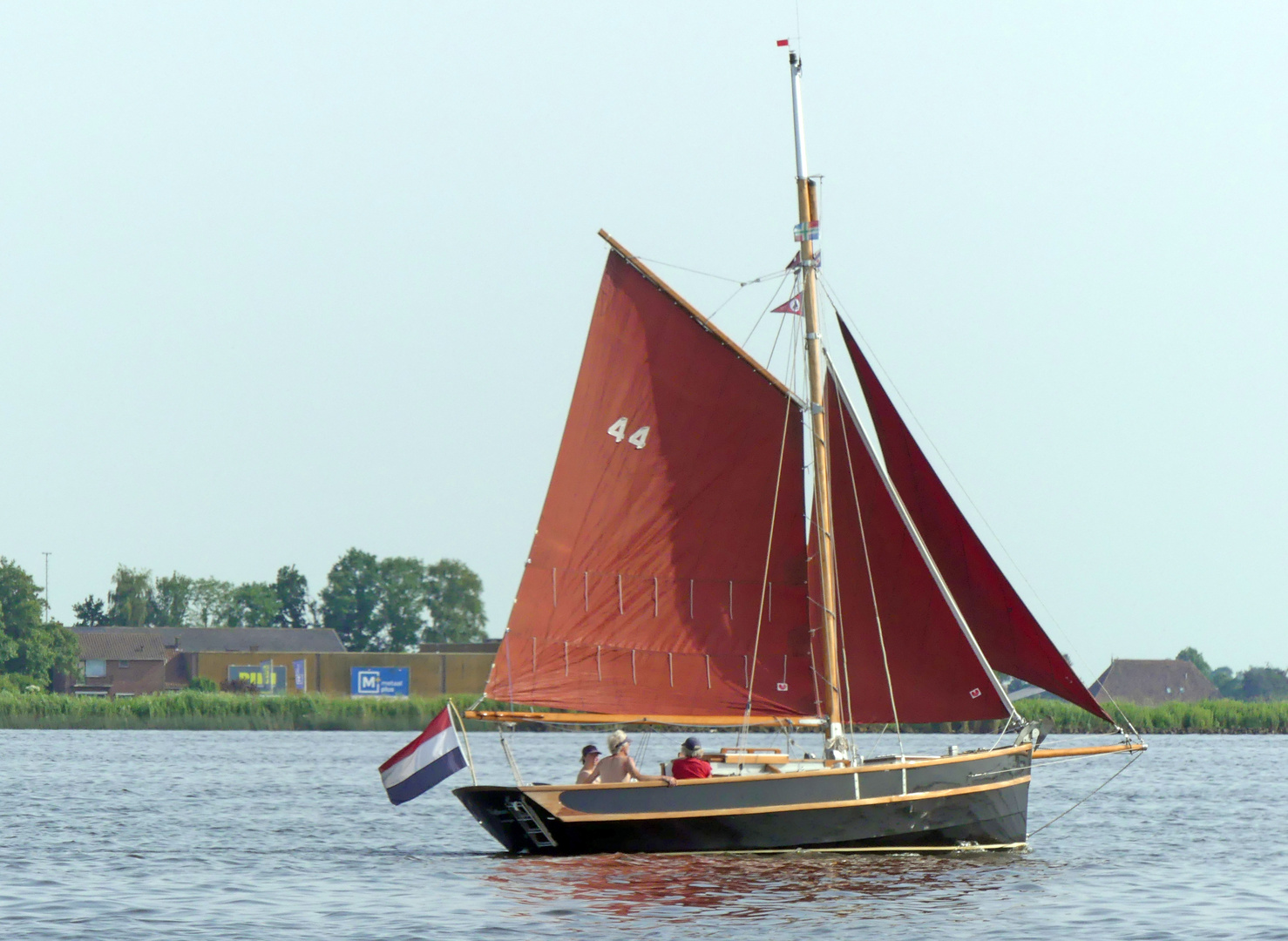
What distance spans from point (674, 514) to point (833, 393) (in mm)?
3366

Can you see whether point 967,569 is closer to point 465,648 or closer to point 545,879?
point 545,879

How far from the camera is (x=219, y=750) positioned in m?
67.2

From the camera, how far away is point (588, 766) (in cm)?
2703

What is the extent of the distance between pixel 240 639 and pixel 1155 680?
75306 millimetres

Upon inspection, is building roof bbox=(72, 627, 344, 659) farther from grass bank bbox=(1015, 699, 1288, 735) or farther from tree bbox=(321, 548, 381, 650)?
grass bank bbox=(1015, 699, 1288, 735)

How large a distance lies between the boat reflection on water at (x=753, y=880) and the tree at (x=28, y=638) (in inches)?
4291

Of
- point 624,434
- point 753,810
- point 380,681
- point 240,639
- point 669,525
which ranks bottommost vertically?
point 753,810

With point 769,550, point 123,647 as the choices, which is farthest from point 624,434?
point 123,647

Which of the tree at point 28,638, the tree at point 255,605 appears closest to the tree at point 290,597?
the tree at point 255,605

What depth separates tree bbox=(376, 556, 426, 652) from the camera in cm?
18138

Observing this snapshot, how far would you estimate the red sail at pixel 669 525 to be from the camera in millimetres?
27672

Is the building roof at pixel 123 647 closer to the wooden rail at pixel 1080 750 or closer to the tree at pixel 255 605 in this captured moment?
the tree at pixel 255 605

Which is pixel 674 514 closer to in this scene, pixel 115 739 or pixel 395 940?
pixel 395 940

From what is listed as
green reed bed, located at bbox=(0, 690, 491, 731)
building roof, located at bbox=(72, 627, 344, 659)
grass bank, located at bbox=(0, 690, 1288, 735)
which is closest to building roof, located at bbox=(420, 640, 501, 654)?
building roof, located at bbox=(72, 627, 344, 659)
